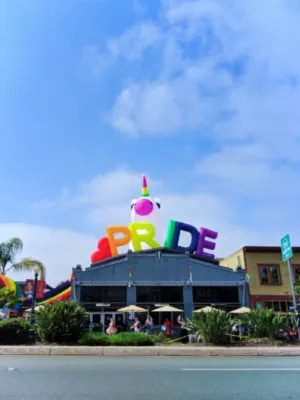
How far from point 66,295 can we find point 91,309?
2.85 metres

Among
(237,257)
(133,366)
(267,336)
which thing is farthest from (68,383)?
(237,257)

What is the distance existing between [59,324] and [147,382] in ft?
28.6

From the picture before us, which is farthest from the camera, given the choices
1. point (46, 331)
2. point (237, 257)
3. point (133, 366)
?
point (237, 257)

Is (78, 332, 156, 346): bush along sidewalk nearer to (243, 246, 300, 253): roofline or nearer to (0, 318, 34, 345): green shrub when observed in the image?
(0, 318, 34, 345): green shrub

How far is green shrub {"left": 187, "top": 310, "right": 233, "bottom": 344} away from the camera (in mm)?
15180

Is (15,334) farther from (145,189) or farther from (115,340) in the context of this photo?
(145,189)

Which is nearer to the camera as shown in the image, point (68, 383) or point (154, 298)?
point (68, 383)

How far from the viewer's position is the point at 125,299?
30.8 meters

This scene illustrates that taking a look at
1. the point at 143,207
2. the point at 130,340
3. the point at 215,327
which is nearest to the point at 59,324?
the point at 130,340

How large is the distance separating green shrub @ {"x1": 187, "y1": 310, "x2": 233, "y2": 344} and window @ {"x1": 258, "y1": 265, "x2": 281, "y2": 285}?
1877 cm

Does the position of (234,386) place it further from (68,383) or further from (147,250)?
(147,250)

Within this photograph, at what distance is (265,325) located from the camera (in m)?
16.2

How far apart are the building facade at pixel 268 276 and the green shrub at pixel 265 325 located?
1623cm

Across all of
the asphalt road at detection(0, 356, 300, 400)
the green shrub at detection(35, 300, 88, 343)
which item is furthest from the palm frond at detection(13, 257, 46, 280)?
the asphalt road at detection(0, 356, 300, 400)
